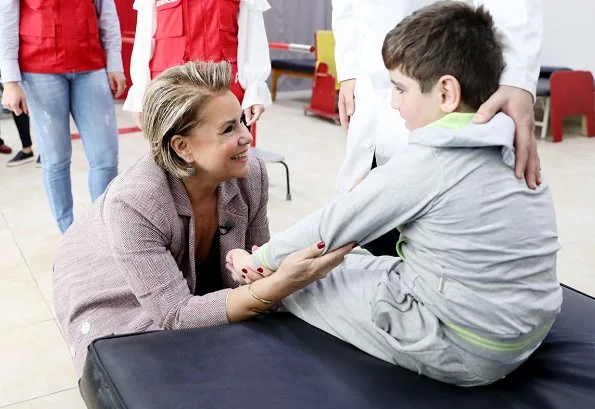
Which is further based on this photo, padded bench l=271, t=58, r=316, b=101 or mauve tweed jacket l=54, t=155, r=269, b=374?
padded bench l=271, t=58, r=316, b=101

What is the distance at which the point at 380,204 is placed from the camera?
1.16m

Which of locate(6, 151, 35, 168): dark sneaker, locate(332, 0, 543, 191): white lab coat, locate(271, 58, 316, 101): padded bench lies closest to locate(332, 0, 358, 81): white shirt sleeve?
locate(332, 0, 543, 191): white lab coat

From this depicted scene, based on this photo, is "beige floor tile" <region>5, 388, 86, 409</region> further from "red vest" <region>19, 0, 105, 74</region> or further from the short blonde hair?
"red vest" <region>19, 0, 105, 74</region>

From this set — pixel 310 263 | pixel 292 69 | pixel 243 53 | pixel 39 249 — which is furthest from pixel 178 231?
pixel 292 69

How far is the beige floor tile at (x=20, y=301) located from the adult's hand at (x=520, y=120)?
1766 millimetres

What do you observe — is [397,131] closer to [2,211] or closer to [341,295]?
[341,295]

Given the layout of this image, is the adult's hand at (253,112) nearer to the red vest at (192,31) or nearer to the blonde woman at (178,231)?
the red vest at (192,31)

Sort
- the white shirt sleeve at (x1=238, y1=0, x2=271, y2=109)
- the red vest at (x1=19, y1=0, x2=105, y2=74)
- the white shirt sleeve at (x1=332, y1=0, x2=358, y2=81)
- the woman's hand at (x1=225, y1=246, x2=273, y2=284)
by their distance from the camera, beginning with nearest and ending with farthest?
the woman's hand at (x1=225, y1=246, x2=273, y2=284), the white shirt sleeve at (x1=332, y1=0, x2=358, y2=81), the red vest at (x1=19, y1=0, x2=105, y2=74), the white shirt sleeve at (x1=238, y1=0, x2=271, y2=109)

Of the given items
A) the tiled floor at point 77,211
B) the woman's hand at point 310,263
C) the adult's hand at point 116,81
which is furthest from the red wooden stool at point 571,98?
the woman's hand at point 310,263

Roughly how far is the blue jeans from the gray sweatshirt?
5.37 ft

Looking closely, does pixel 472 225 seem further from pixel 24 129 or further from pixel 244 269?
pixel 24 129

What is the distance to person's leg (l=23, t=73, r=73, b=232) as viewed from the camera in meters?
2.47

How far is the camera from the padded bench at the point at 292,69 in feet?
19.9

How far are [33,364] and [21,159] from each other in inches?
99.9
